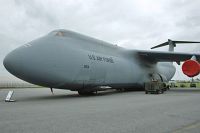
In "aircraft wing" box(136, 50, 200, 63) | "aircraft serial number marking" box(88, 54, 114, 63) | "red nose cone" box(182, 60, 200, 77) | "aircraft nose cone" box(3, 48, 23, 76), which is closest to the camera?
"aircraft nose cone" box(3, 48, 23, 76)

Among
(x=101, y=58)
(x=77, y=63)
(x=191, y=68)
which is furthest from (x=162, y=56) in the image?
(x=77, y=63)

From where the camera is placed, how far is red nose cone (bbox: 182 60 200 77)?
18656 millimetres

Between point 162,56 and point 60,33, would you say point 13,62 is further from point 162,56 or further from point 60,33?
point 162,56

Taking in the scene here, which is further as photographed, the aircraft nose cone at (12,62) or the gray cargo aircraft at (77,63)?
the gray cargo aircraft at (77,63)

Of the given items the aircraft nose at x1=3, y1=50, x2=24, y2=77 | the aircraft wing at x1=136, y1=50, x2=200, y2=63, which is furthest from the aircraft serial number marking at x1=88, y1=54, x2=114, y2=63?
the aircraft wing at x1=136, y1=50, x2=200, y2=63

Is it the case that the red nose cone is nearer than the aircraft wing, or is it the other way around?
the red nose cone

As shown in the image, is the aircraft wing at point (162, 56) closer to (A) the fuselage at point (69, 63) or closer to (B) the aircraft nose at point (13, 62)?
(A) the fuselage at point (69, 63)

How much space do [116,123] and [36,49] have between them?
8.54m

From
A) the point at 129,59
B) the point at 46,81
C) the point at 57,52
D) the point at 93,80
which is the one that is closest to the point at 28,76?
the point at 46,81

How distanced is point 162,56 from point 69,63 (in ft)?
35.2

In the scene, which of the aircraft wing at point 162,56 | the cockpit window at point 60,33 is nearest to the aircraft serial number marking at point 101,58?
the cockpit window at point 60,33

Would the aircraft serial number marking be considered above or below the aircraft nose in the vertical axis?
above

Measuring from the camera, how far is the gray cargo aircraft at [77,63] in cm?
1309

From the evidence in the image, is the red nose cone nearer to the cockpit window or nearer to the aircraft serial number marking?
the aircraft serial number marking
